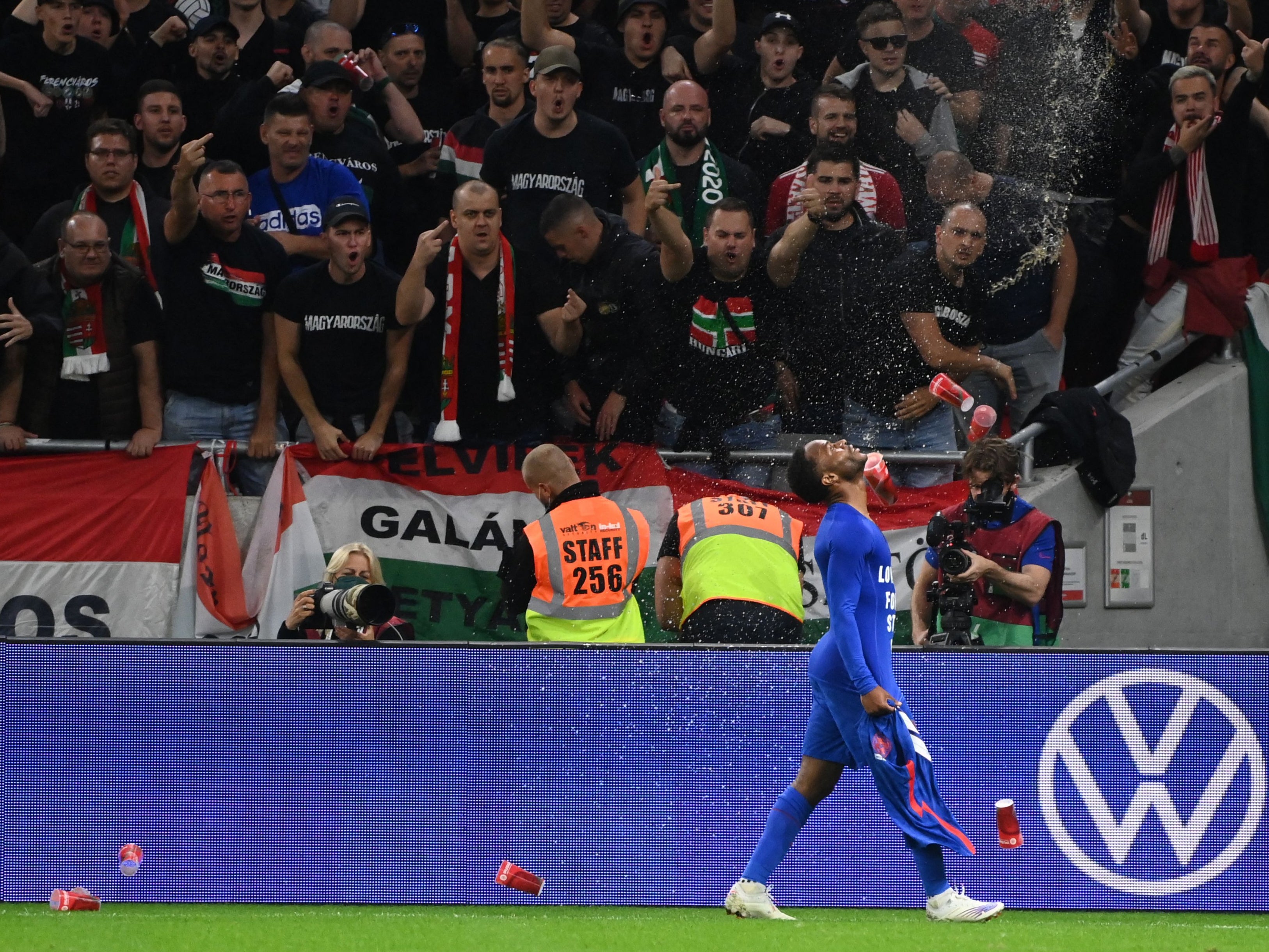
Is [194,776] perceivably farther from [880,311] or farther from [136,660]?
[880,311]

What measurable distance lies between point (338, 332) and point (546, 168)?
1638 mm

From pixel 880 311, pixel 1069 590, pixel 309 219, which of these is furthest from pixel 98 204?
pixel 1069 590

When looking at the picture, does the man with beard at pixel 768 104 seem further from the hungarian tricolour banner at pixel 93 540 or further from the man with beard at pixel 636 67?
the hungarian tricolour banner at pixel 93 540

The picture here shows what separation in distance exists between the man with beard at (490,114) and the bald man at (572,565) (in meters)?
3.39

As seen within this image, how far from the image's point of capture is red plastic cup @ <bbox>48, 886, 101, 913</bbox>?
656cm

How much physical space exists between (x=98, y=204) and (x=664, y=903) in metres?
5.43

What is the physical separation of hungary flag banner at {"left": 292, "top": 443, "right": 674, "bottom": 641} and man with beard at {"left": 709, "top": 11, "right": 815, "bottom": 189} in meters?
2.32

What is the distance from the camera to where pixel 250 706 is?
22.3ft

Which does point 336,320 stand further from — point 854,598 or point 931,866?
point 931,866

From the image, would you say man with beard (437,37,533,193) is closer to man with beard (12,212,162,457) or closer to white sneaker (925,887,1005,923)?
man with beard (12,212,162,457)

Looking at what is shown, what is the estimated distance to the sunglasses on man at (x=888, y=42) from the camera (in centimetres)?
1034

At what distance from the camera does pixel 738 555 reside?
24.2 ft

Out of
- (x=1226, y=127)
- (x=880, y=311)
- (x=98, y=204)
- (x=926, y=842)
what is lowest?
(x=926, y=842)

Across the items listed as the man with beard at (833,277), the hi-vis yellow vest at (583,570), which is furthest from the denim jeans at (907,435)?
the hi-vis yellow vest at (583,570)
